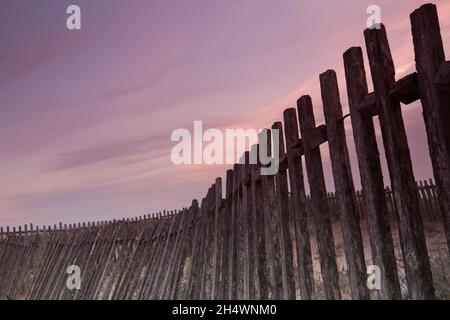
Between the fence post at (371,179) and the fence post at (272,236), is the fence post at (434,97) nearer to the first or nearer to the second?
the fence post at (371,179)

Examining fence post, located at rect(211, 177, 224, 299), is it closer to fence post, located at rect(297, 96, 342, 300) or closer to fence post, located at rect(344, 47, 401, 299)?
fence post, located at rect(297, 96, 342, 300)

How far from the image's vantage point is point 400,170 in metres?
2.19

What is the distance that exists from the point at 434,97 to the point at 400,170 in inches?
14.6

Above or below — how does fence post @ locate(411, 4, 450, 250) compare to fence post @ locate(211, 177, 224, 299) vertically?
below

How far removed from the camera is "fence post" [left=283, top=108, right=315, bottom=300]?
3336 mm

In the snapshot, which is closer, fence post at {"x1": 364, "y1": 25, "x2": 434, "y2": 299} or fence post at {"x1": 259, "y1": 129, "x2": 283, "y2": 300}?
fence post at {"x1": 364, "y1": 25, "x2": 434, "y2": 299}

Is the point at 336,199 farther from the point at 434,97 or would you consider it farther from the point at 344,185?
the point at 434,97

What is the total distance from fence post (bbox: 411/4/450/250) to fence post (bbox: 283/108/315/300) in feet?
4.55

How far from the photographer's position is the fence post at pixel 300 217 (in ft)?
10.9

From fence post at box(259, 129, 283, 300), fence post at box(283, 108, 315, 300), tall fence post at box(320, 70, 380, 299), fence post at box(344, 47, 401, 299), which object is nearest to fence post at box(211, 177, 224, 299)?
fence post at box(259, 129, 283, 300)

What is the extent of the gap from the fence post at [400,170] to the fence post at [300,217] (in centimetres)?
113

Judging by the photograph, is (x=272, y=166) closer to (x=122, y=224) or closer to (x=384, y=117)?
(x=384, y=117)

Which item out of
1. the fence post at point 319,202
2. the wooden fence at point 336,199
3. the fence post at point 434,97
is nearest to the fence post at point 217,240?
the wooden fence at point 336,199
